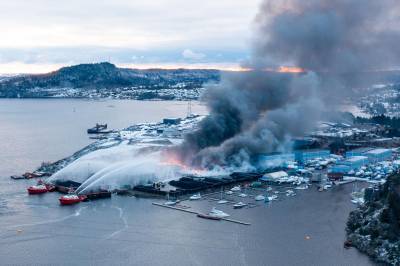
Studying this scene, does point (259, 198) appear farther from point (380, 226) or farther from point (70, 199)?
point (70, 199)

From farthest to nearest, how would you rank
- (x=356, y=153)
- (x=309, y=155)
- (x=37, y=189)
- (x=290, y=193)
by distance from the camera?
(x=356, y=153) < (x=309, y=155) < (x=290, y=193) < (x=37, y=189)

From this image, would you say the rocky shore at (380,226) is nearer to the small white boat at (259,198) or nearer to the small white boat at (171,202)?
the small white boat at (259,198)

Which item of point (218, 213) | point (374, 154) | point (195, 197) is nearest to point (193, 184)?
point (195, 197)

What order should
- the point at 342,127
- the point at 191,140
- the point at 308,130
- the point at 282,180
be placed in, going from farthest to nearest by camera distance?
the point at 342,127, the point at 308,130, the point at 191,140, the point at 282,180

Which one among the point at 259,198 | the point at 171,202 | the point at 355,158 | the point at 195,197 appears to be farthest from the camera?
the point at 355,158

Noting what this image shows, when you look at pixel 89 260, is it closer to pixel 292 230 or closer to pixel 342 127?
pixel 292 230

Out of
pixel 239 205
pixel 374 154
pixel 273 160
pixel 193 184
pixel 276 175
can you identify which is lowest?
pixel 239 205

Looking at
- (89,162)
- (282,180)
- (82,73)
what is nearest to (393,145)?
(282,180)
